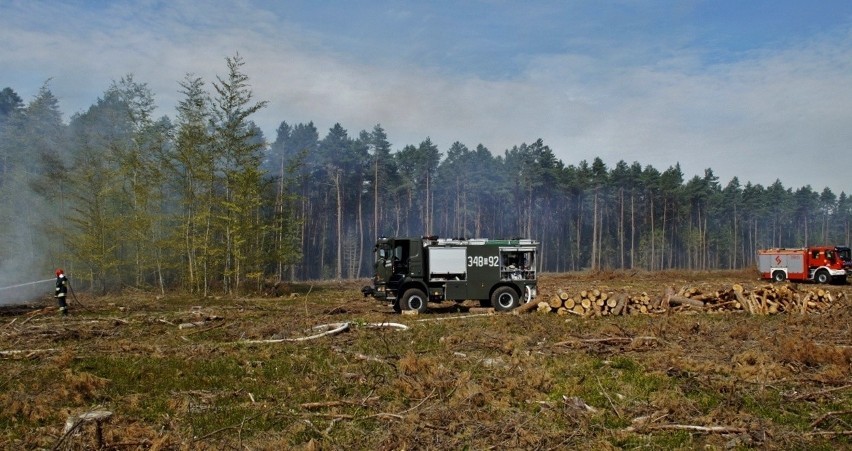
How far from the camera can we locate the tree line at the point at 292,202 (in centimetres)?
2948

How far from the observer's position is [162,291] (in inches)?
1134

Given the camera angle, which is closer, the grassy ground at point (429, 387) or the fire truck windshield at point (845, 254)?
the grassy ground at point (429, 387)

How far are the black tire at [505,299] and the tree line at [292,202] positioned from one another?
14497 millimetres

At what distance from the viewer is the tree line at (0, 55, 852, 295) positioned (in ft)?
96.7

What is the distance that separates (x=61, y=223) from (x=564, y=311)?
28683 mm

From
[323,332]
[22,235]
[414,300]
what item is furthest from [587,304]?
[22,235]

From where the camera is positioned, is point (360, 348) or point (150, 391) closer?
point (150, 391)

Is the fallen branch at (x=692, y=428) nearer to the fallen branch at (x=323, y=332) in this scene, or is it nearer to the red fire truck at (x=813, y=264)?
the fallen branch at (x=323, y=332)

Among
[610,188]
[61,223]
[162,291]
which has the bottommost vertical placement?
[162,291]

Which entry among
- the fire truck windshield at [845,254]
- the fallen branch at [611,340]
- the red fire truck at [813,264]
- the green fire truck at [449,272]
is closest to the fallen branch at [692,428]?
the fallen branch at [611,340]

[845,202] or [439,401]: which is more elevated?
[845,202]

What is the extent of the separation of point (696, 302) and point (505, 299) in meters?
6.64

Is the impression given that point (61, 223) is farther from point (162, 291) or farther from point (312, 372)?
point (312, 372)

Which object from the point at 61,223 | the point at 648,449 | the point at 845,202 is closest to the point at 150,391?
the point at 648,449
